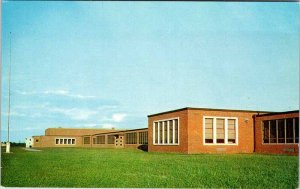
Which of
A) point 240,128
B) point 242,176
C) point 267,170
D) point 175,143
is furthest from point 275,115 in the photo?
point 242,176

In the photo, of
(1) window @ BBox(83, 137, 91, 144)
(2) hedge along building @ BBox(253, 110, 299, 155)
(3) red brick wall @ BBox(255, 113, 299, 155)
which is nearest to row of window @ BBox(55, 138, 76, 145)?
(1) window @ BBox(83, 137, 91, 144)

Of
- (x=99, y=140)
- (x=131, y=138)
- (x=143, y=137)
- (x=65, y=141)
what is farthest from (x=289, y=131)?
(x=65, y=141)

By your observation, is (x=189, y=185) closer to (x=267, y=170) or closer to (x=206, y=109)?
(x=267, y=170)

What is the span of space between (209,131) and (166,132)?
4.28m

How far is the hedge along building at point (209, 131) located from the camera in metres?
24.5

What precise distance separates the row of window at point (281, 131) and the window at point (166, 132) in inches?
267

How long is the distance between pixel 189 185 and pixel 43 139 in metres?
61.7

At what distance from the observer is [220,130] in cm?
2548

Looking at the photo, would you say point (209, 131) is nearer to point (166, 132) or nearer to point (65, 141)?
point (166, 132)

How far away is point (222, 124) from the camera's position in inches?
1006

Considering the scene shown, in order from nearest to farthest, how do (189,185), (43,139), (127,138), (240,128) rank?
(189,185) < (240,128) < (127,138) < (43,139)

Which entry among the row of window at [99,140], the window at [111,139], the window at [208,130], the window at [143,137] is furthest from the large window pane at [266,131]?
the row of window at [99,140]

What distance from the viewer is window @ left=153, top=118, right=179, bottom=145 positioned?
86.5 feet

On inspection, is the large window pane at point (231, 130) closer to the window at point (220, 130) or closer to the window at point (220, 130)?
the window at point (220, 130)
